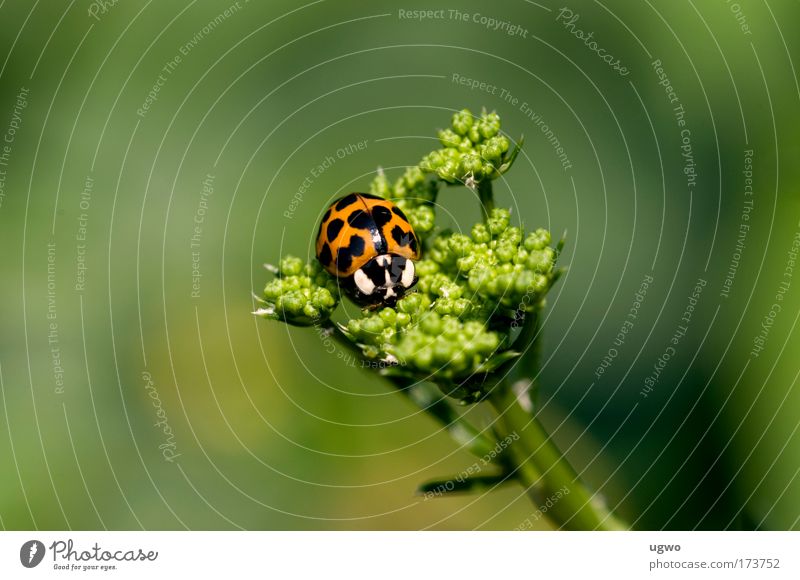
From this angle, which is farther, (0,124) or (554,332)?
(0,124)

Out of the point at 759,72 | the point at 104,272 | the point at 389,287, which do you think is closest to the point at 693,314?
the point at 759,72

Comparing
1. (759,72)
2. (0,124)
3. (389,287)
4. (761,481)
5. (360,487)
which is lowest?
(360,487)

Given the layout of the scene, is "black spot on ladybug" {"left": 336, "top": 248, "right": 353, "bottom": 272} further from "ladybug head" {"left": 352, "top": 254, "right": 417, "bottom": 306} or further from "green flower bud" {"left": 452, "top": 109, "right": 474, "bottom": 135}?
"green flower bud" {"left": 452, "top": 109, "right": 474, "bottom": 135}

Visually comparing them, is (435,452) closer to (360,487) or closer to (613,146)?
(360,487)

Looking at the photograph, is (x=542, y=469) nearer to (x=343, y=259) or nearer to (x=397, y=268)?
(x=397, y=268)
